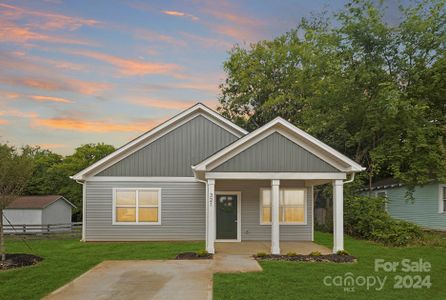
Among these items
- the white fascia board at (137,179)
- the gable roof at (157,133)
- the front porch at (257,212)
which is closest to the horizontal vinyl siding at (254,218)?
the front porch at (257,212)

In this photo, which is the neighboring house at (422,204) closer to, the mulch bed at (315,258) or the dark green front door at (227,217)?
the dark green front door at (227,217)

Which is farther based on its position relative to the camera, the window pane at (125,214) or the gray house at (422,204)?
the gray house at (422,204)

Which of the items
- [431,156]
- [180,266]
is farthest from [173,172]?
[431,156]

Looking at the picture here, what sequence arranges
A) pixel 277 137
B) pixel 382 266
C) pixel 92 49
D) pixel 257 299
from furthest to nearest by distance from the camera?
1. pixel 92 49
2. pixel 277 137
3. pixel 382 266
4. pixel 257 299

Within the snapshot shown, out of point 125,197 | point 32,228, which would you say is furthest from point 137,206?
point 32,228

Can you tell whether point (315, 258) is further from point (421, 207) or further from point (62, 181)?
point (62, 181)

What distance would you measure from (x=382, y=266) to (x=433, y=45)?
54.9ft

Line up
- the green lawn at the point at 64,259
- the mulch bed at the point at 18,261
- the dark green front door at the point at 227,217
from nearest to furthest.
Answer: the green lawn at the point at 64,259
the mulch bed at the point at 18,261
the dark green front door at the point at 227,217

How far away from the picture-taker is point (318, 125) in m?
27.1

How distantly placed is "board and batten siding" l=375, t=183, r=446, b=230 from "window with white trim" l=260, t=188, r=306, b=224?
23.4 feet

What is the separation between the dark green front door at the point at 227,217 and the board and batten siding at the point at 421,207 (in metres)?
9.76

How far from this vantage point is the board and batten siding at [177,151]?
19.1 metres

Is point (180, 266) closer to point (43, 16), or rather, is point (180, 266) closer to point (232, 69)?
point (43, 16)

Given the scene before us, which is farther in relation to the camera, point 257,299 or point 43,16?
point 43,16
